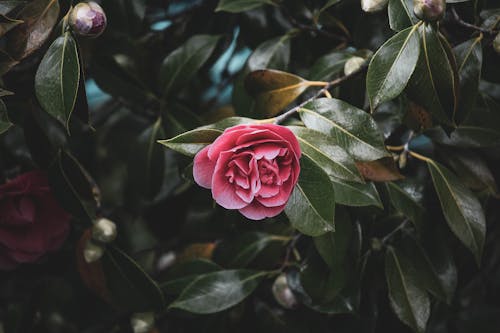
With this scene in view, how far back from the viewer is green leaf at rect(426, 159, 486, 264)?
926mm

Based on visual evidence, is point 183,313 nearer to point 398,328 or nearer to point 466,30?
point 398,328

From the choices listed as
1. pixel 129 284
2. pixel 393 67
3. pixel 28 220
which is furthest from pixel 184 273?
pixel 393 67

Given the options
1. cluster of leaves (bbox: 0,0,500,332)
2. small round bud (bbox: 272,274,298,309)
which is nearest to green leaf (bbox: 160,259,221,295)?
cluster of leaves (bbox: 0,0,500,332)

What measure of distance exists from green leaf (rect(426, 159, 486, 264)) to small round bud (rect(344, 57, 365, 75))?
192 mm

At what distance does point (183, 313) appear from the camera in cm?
115

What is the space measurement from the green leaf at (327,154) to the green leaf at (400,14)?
0.17m

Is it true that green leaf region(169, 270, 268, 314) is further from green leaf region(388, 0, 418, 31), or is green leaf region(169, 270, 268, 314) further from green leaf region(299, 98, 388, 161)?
green leaf region(388, 0, 418, 31)

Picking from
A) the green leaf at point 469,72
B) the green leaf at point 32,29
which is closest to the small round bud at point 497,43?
the green leaf at point 469,72

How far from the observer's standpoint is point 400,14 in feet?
2.73

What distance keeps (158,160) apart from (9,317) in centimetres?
41

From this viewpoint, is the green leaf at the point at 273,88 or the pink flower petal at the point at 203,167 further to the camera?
the green leaf at the point at 273,88

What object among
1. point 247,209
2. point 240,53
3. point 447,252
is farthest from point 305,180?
point 240,53

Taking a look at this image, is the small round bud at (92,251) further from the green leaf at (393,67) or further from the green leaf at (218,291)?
the green leaf at (393,67)

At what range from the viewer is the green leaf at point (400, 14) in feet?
2.71
